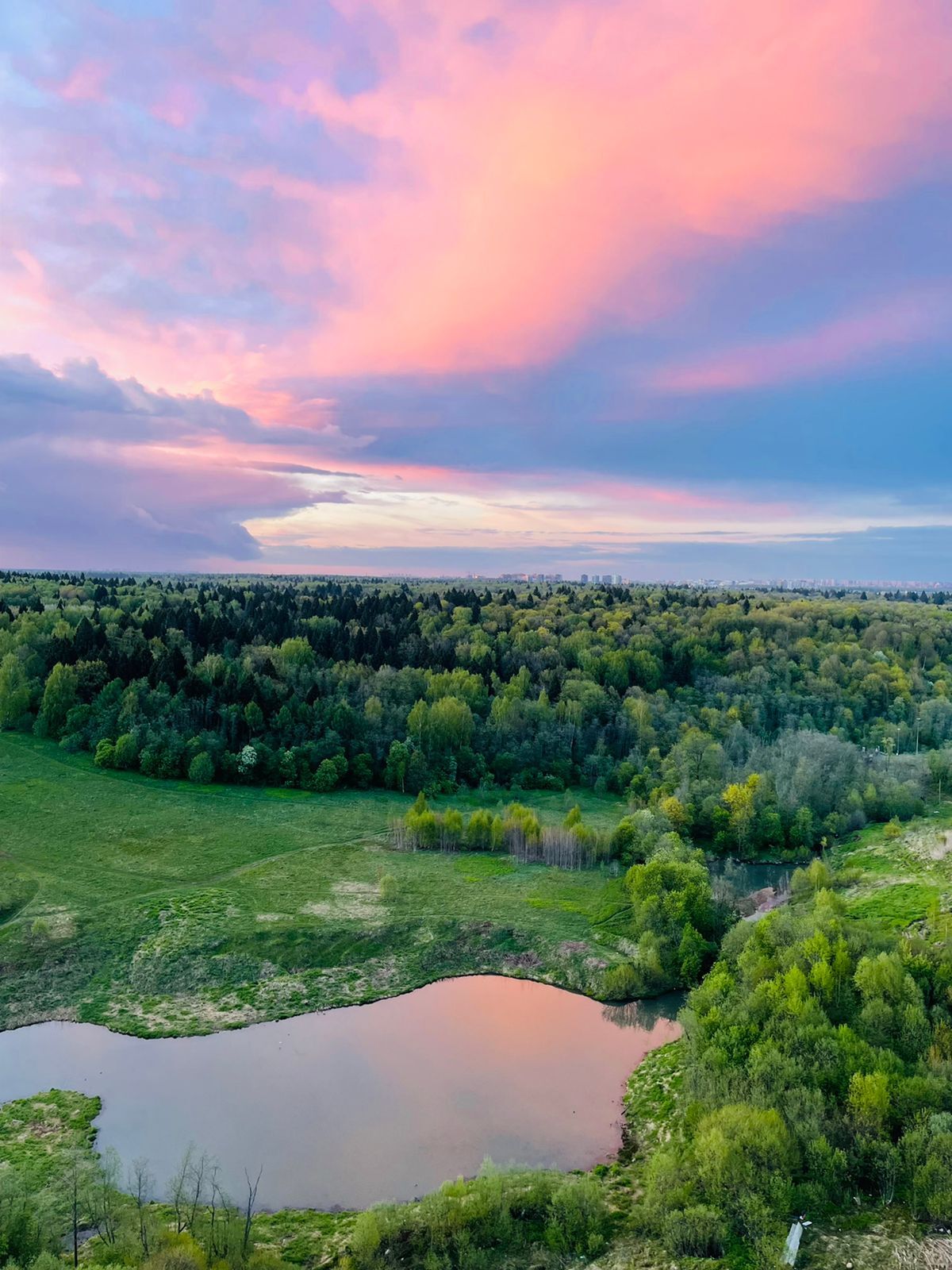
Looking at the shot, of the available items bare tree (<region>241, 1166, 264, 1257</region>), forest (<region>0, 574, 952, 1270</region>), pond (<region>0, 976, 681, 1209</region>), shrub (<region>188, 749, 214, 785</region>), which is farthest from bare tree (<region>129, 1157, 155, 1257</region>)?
shrub (<region>188, 749, 214, 785</region>)

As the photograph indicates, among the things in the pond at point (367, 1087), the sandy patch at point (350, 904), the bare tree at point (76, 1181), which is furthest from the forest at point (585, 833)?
the pond at point (367, 1087)

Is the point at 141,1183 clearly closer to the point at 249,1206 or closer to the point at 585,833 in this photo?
the point at 249,1206

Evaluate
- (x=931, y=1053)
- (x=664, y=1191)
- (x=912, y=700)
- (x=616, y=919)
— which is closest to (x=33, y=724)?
(x=616, y=919)

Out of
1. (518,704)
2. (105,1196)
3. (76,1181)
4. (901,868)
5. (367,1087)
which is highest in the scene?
(518,704)

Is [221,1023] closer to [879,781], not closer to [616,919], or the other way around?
[616,919]

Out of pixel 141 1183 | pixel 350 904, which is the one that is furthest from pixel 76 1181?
pixel 350 904
